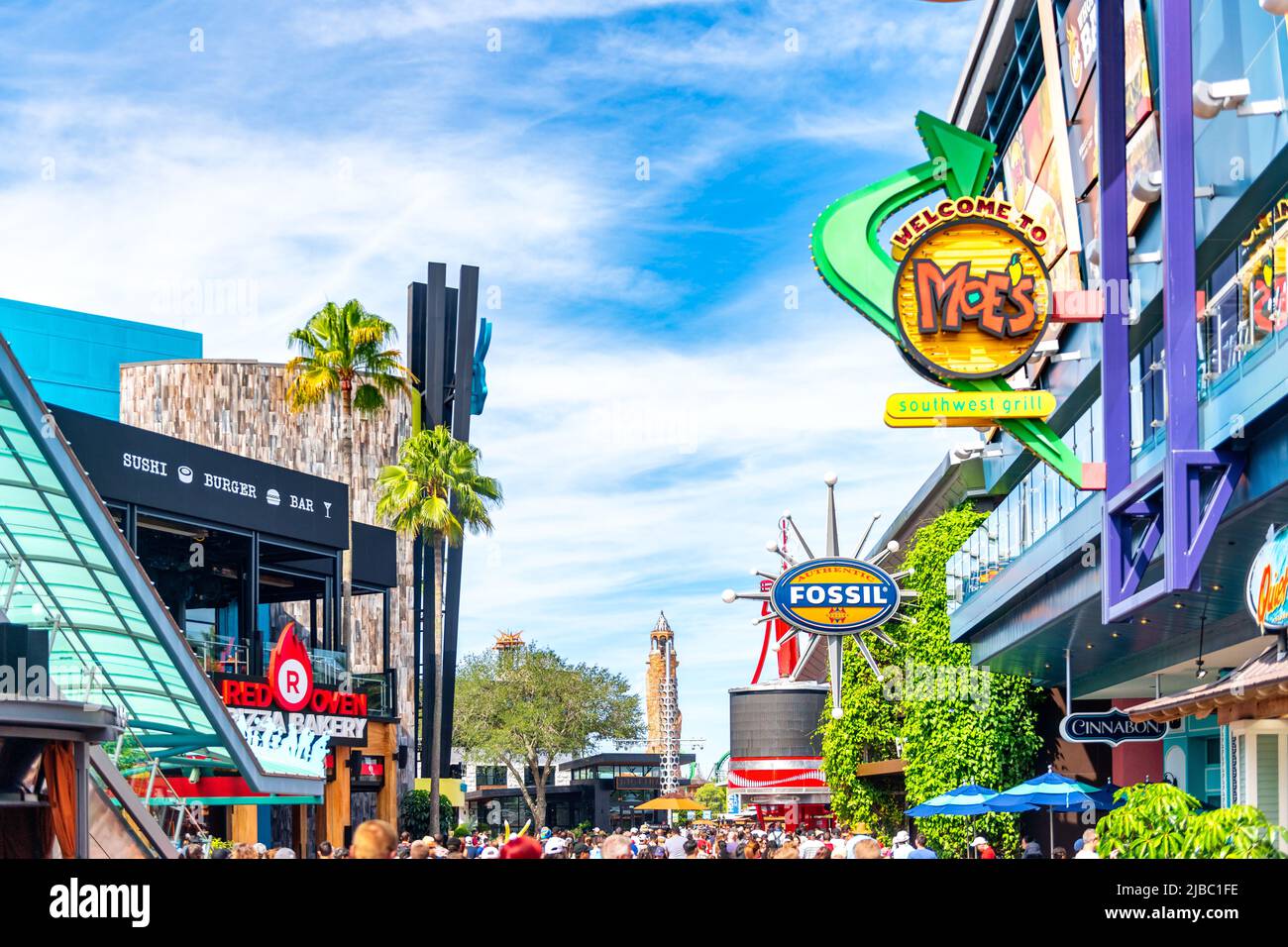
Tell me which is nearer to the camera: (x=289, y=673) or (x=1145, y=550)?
(x=1145, y=550)

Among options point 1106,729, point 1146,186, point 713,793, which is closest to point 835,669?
point 1106,729

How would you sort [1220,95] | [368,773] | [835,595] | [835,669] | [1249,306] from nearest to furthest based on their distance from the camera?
1. [1249,306]
2. [1220,95]
3. [835,595]
4. [835,669]
5. [368,773]

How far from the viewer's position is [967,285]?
20.1m

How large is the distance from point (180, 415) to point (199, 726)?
40.5 metres

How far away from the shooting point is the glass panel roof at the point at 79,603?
1639cm

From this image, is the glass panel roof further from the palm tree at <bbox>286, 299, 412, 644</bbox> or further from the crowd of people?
the palm tree at <bbox>286, 299, 412, 644</bbox>

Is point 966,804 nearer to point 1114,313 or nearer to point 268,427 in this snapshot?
point 1114,313

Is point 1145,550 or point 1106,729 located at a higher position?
point 1145,550

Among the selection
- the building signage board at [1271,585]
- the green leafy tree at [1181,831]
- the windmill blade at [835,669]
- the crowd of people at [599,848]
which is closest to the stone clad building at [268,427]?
the windmill blade at [835,669]

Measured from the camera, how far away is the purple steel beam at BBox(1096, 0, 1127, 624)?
18750 millimetres

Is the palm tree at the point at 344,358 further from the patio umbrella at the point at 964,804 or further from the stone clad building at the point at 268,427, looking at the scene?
the patio umbrella at the point at 964,804

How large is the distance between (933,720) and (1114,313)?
59.5ft

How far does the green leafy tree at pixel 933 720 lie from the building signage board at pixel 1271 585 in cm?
Result: 2054

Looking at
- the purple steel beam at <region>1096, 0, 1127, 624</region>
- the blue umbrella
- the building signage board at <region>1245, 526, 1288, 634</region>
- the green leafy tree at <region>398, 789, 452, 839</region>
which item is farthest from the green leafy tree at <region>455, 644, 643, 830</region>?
the building signage board at <region>1245, 526, 1288, 634</region>
